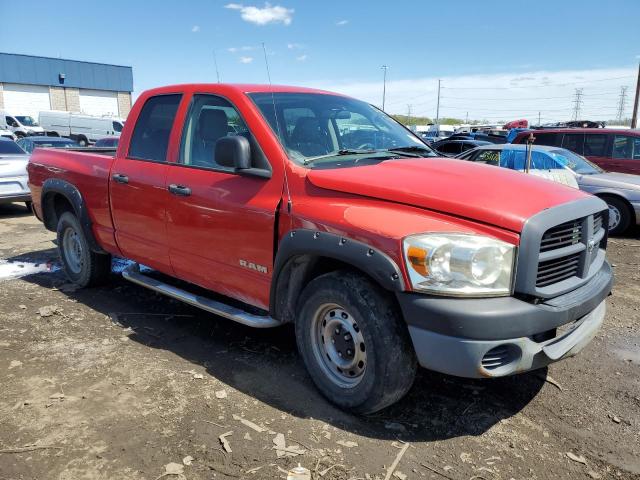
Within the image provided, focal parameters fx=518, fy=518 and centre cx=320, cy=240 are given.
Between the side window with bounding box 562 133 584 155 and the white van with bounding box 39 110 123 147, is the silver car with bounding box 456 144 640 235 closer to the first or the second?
the side window with bounding box 562 133 584 155

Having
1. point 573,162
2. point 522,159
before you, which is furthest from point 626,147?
point 522,159

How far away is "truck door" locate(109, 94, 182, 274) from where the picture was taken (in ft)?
13.9

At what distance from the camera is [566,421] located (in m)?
3.15

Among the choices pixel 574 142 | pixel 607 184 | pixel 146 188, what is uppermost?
pixel 574 142

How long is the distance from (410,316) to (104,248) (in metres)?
3.63

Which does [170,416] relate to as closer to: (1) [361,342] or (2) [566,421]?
(1) [361,342]

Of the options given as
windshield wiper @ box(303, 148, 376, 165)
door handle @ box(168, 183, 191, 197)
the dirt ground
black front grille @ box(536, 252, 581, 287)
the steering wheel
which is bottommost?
the dirt ground

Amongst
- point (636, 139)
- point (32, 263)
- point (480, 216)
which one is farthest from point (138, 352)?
point (636, 139)

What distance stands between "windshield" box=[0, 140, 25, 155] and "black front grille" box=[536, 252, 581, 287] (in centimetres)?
1104

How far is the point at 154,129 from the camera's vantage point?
4.47 m

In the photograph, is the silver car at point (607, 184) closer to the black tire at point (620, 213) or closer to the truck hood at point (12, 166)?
the black tire at point (620, 213)

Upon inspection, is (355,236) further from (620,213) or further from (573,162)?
(573,162)

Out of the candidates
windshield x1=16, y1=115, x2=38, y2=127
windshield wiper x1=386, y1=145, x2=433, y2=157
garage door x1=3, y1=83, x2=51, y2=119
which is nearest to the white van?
windshield x1=16, y1=115, x2=38, y2=127

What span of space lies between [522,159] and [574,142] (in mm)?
3009
